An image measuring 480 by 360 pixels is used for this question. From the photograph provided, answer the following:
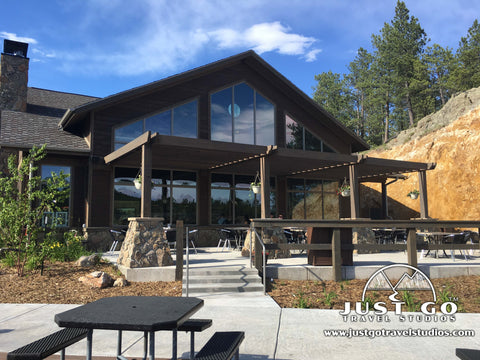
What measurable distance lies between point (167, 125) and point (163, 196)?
2.60 metres

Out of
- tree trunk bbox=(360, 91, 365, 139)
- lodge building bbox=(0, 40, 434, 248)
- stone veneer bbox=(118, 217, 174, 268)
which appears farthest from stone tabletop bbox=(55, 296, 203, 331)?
tree trunk bbox=(360, 91, 365, 139)

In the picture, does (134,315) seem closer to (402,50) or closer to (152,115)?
(152,115)

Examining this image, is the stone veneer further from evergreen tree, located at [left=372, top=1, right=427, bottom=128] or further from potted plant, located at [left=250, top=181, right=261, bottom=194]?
evergreen tree, located at [left=372, top=1, right=427, bottom=128]

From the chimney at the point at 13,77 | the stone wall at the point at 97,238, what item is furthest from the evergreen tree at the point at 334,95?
the stone wall at the point at 97,238

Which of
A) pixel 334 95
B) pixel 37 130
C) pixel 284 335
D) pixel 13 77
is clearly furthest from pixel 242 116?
pixel 334 95

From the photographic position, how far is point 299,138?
17188 millimetres

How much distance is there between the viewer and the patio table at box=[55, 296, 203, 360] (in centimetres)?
277

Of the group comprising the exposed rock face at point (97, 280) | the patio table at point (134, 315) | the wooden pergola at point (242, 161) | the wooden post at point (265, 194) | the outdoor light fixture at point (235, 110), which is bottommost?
the exposed rock face at point (97, 280)

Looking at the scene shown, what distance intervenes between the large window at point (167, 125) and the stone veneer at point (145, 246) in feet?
18.4

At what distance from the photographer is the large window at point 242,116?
15570 mm

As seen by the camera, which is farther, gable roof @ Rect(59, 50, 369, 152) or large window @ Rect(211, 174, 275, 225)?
large window @ Rect(211, 174, 275, 225)

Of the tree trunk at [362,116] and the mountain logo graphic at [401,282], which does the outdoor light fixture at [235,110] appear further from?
the tree trunk at [362,116]

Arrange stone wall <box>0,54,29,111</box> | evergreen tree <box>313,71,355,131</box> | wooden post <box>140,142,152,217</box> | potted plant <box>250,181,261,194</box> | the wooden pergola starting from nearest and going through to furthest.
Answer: wooden post <box>140,142,152,217</box>
the wooden pergola
potted plant <box>250,181,261,194</box>
stone wall <box>0,54,29,111</box>
evergreen tree <box>313,71,355,131</box>

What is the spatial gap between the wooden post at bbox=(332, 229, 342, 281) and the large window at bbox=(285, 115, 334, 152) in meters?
8.57
